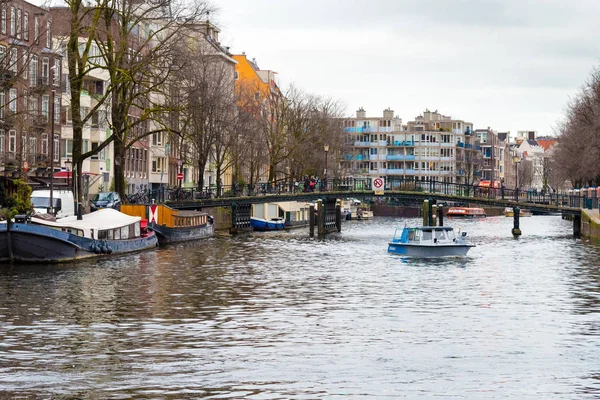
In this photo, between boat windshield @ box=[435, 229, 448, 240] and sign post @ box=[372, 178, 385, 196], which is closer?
boat windshield @ box=[435, 229, 448, 240]

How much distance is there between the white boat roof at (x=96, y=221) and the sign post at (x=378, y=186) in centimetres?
3509

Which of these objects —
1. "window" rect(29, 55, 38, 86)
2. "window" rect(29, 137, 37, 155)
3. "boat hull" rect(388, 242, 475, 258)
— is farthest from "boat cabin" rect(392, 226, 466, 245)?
"window" rect(29, 55, 38, 86)

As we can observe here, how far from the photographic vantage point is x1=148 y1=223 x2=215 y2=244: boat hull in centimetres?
8231

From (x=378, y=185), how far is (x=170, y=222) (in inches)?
962

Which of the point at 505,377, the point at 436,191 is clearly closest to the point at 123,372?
the point at 505,377

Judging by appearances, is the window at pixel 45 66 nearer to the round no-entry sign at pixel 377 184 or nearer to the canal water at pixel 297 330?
the round no-entry sign at pixel 377 184

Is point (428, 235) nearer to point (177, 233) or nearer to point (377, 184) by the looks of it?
point (177, 233)

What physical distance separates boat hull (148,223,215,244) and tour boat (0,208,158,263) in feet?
30.6

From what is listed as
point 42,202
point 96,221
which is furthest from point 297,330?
point 42,202

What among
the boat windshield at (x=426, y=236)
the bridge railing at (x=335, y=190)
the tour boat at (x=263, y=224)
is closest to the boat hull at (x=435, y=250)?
the boat windshield at (x=426, y=236)

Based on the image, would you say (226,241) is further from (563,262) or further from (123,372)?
(123,372)

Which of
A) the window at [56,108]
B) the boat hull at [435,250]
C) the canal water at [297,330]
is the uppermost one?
the window at [56,108]

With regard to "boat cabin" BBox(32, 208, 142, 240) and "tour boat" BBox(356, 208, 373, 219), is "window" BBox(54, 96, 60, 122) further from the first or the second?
"tour boat" BBox(356, 208, 373, 219)

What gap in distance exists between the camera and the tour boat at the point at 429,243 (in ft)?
233
